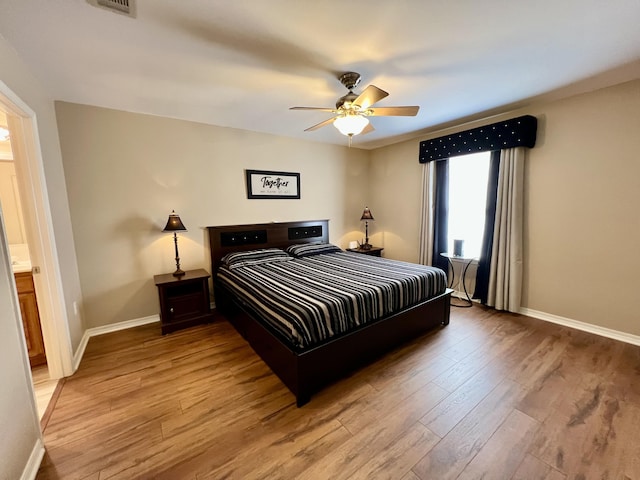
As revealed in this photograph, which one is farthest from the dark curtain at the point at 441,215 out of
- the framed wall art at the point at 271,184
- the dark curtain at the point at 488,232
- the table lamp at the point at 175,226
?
the table lamp at the point at 175,226

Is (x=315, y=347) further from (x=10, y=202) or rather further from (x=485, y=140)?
(x=10, y=202)

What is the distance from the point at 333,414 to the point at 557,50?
3.18m

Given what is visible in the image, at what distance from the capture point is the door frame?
1912 mm

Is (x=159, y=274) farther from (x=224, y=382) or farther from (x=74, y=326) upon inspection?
(x=224, y=382)

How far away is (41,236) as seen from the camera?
2.02 metres

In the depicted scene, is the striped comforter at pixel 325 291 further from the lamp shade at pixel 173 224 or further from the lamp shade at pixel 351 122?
the lamp shade at pixel 351 122

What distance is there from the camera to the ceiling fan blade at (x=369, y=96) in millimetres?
1919

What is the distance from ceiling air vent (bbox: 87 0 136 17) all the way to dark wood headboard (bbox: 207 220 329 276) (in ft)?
7.80

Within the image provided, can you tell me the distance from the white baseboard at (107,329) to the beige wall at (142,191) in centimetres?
6

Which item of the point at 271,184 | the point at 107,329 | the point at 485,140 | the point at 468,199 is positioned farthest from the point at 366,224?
the point at 107,329

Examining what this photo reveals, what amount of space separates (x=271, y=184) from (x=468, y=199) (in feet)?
9.71

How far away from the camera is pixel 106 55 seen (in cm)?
191

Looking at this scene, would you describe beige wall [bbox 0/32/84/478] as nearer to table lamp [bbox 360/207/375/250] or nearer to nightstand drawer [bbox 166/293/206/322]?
nightstand drawer [bbox 166/293/206/322]

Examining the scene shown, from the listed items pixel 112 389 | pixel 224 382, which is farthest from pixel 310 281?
pixel 112 389
